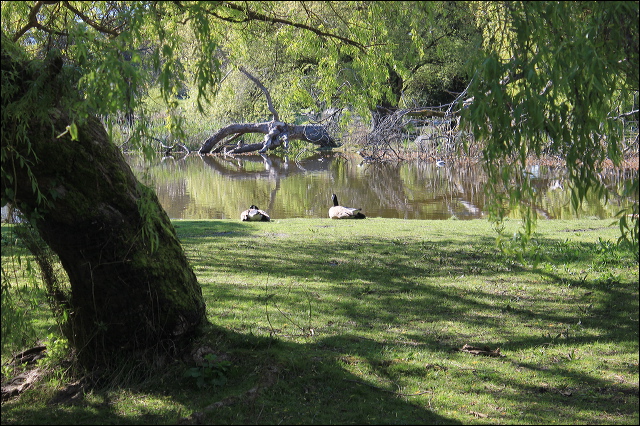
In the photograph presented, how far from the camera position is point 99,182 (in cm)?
529

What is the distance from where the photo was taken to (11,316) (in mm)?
4867

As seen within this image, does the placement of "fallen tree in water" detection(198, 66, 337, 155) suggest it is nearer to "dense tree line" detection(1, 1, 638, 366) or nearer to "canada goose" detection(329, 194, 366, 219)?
"canada goose" detection(329, 194, 366, 219)

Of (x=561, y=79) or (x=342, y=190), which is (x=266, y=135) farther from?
(x=561, y=79)

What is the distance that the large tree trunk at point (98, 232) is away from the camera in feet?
16.0

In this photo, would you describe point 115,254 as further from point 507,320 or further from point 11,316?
point 507,320

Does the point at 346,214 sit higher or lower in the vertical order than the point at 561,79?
lower

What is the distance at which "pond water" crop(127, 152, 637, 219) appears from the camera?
66.5 ft

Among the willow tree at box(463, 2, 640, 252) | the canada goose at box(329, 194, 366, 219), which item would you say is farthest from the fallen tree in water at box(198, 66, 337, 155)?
the willow tree at box(463, 2, 640, 252)

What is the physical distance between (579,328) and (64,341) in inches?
222

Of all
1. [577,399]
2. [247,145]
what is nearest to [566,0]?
[577,399]

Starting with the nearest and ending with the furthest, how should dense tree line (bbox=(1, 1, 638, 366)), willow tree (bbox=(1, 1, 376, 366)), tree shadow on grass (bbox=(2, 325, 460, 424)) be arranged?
dense tree line (bbox=(1, 1, 638, 366)) < willow tree (bbox=(1, 1, 376, 366)) < tree shadow on grass (bbox=(2, 325, 460, 424))

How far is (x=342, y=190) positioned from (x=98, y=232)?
2029 cm

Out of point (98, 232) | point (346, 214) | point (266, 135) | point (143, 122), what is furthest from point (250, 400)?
point (266, 135)

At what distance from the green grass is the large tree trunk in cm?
47
